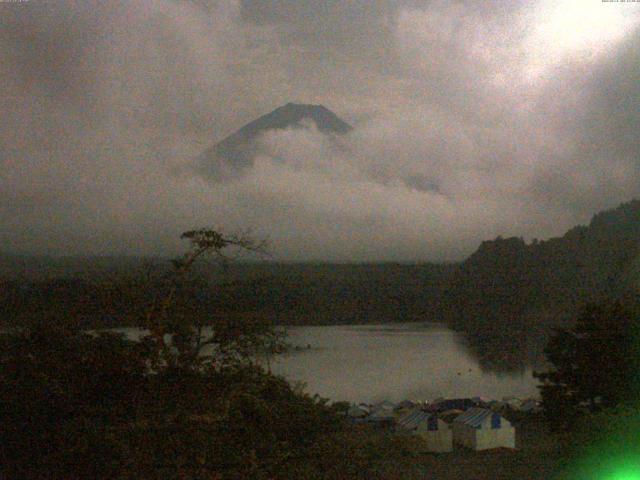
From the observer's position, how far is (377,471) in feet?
19.2

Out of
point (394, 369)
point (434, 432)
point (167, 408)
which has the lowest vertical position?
point (394, 369)

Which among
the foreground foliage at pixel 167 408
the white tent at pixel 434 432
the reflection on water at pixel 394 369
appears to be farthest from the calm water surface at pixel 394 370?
the foreground foliage at pixel 167 408

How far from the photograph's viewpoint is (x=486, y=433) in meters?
15.4

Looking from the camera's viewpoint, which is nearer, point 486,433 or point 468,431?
point 486,433

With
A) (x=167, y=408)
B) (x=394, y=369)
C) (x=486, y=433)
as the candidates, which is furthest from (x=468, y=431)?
Result: (x=394, y=369)

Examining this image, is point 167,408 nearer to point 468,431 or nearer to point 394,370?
point 468,431

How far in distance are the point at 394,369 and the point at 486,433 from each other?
3207 centimetres

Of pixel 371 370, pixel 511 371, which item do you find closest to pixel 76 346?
pixel 371 370

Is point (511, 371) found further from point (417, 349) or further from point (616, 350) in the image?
point (616, 350)

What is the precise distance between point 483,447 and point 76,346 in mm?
11306

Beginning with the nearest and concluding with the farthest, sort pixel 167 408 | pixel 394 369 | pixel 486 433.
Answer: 1. pixel 167 408
2. pixel 486 433
3. pixel 394 369

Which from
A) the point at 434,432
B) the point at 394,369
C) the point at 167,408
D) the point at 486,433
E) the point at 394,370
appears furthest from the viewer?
→ the point at 394,369

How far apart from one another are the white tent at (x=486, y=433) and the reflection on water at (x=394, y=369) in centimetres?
1094

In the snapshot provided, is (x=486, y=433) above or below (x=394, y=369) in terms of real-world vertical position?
above
